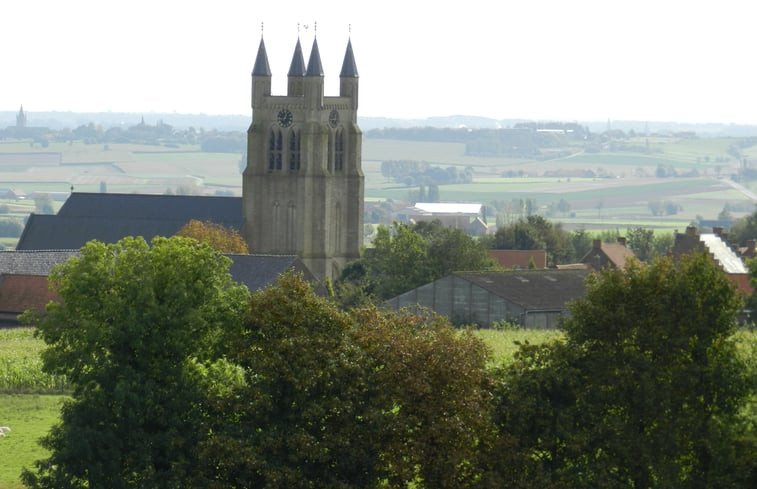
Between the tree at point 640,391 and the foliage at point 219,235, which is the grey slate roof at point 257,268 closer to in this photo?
the foliage at point 219,235

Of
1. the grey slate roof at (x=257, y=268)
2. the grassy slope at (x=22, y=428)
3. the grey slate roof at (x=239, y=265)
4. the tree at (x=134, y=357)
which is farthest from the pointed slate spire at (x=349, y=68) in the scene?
the tree at (x=134, y=357)

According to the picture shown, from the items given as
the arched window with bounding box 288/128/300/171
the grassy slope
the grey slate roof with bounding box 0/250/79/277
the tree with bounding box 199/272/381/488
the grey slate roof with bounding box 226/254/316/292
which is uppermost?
the tree with bounding box 199/272/381/488

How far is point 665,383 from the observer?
3628cm

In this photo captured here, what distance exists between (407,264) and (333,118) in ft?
76.0

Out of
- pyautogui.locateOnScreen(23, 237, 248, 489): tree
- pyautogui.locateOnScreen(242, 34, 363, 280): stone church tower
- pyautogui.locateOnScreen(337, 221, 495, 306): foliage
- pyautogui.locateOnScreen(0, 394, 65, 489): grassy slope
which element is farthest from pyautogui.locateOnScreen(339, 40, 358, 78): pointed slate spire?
pyautogui.locateOnScreen(23, 237, 248, 489): tree

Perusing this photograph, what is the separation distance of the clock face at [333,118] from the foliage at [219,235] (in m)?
10.7

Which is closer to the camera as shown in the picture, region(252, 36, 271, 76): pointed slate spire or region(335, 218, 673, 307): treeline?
region(335, 218, 673, 307): treeline

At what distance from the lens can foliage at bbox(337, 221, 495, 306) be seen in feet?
334

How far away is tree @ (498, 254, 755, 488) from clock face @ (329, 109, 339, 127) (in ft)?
287

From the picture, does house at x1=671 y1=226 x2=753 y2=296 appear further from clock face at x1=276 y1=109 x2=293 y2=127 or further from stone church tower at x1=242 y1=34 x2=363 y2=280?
clock face at x1=276 y1=109 x2=293 y2=127

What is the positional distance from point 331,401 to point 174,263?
17.3 feet

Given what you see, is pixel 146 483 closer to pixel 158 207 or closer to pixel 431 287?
pixel 431 287

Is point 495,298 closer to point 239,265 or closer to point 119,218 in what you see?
point 239,265

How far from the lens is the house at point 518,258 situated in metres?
130
